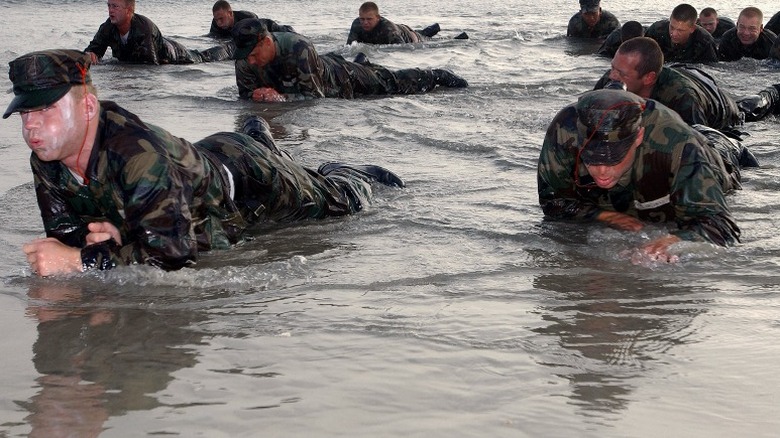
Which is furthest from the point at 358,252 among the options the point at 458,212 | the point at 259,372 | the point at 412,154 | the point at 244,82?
the point at 244,82

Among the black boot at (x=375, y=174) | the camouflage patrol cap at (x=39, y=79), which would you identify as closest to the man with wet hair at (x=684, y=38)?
the black boot at (x=375, y=174)

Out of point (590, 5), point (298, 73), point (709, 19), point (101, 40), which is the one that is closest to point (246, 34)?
point (298, 73)

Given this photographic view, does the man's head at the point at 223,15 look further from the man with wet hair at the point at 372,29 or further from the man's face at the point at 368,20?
the man's face at the point at 368,20

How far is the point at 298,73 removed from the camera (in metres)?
10.6

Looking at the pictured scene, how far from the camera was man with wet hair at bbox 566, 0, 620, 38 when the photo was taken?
16.8m

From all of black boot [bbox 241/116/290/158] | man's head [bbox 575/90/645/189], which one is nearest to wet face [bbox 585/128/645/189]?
man's head [bbox 575/90/645/189]

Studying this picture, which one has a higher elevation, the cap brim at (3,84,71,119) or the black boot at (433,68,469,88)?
the cap brim at (3,84,71,119)

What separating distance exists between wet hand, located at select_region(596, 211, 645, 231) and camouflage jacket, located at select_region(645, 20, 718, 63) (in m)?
7.88

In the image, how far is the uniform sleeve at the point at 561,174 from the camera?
228 inches

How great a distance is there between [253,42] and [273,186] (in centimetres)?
456

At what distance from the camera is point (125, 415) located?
3555 mm

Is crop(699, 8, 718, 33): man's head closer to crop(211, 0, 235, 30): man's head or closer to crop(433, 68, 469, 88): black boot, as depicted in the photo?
crop(433, 68, 469, 88): black boot

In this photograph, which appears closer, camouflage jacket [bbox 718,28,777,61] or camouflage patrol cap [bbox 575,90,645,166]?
camouflage patrol cap [bbox 575,90,645,166]

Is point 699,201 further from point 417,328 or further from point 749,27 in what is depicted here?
point 749,27
